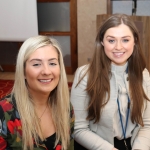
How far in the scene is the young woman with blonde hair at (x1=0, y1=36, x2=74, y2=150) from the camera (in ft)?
3.77

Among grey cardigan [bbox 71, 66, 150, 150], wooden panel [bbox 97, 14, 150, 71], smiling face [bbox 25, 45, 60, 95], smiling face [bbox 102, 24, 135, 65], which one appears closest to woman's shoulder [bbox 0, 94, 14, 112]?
smiling face [bbox 25, 45, 60, 95]

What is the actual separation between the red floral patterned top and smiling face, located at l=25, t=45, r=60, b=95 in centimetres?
12

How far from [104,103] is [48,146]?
16.4 inches

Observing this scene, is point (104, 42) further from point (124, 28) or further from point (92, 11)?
point (92, 11)

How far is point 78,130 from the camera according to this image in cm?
154

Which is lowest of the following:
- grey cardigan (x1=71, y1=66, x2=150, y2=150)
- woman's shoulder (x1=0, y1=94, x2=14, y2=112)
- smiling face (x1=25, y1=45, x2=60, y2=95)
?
grey cardigan (x1=71, y1=66, x2=150, y2=150)

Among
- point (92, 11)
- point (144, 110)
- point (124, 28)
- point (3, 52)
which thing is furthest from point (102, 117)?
point (3, 52)

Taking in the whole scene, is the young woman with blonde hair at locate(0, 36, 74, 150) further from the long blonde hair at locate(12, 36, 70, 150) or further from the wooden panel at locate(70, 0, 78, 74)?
the wooden panel at locate(70, 0, 78, 74)

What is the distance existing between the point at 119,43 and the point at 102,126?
473 millimetres

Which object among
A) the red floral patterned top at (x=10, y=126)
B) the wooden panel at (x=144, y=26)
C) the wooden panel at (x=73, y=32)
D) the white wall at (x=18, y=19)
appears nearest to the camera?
the red floral patterned top at (x=10, y=126)

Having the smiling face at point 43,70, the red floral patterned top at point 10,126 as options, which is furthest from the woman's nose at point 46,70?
the red floral patterned top at point 10,126

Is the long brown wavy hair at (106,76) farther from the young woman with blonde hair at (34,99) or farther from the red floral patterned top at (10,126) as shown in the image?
the red floral patterned top at (10,126)

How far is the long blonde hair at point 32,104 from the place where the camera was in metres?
1.15

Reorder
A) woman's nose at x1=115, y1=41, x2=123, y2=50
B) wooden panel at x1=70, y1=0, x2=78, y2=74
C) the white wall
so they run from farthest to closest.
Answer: wooden panel at x1=70, y1=0, x2=78, y2=74
the white wall
woman's nose at x1=115, y1=41, x2=123, y2=50
